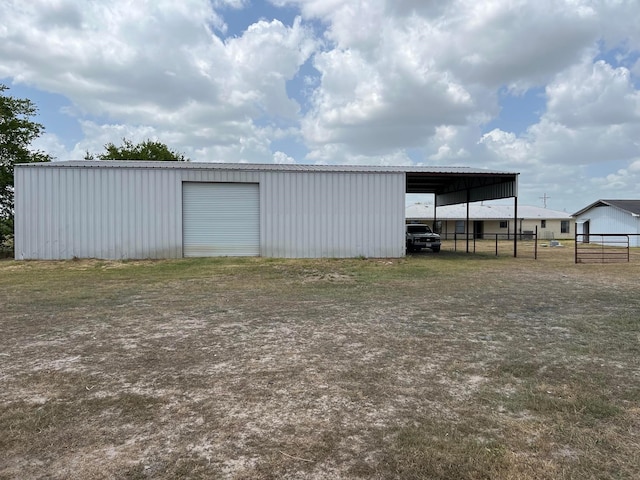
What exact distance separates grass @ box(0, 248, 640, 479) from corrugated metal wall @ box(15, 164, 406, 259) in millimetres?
8447

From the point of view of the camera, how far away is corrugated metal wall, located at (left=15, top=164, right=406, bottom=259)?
16672 mm

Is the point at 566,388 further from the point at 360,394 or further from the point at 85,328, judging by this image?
the point at 85,328

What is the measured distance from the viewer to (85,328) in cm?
632

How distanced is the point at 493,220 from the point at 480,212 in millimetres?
2113

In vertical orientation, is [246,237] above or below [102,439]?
above

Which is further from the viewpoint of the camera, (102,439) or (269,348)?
(269,348)

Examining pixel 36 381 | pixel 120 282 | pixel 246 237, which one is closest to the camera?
pixel 36 381

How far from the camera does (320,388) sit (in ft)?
13.3

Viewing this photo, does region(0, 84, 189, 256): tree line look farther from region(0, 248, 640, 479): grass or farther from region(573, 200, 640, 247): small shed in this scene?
region(573, 200, 640, 247): small shed

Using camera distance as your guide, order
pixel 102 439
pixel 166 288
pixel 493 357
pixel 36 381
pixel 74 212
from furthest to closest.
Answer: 1. pixel 74 212
2. pixel 166 288
3. pixel 493 357
4. pixel 36 381
5. pixel 102 439

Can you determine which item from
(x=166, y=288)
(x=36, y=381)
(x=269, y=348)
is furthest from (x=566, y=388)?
(x=166, y=288)

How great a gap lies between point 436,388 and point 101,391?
299 cm

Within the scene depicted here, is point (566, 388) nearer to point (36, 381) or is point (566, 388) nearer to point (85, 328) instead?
point (36, 381)

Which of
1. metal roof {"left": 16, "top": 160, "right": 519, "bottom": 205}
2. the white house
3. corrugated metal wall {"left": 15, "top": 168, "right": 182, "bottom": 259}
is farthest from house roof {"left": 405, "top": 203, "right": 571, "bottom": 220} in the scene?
corrugated metal wall {"left": 15, "top": 168, "right": 182, "bottom": 259}
